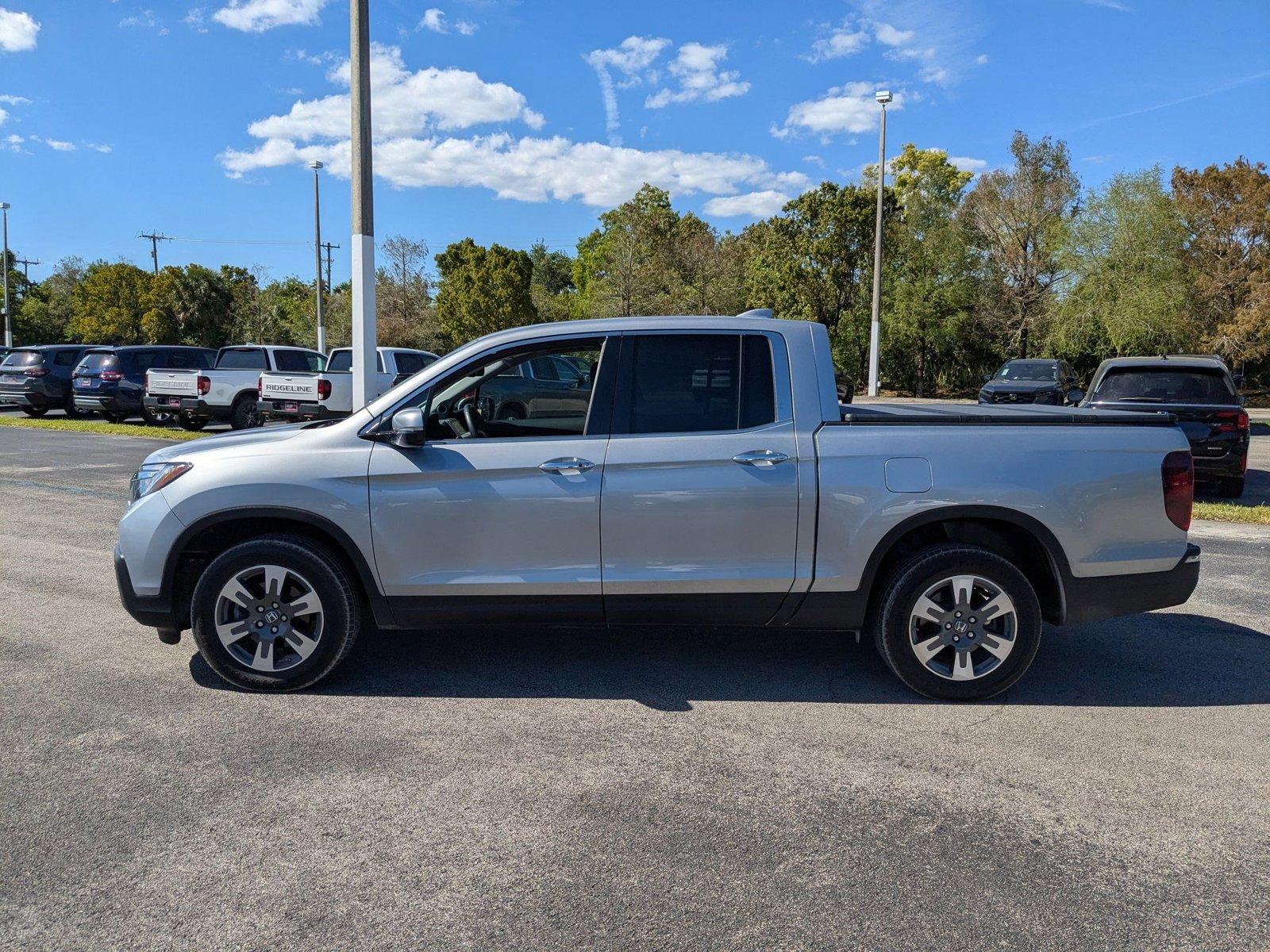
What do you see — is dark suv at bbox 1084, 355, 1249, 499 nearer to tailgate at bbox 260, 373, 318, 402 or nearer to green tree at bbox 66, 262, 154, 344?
tailgate at bbox 260, 373, 318, 402

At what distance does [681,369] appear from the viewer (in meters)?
4.76

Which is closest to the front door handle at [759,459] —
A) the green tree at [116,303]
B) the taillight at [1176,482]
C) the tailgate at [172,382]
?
the taillight at [1176,482]

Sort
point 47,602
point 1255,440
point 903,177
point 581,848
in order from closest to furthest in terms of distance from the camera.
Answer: point 581,848 < point 47,602 < point 1255,440 < point 903,177

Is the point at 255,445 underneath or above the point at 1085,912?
above

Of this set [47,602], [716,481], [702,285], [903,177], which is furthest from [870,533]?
[903,177]

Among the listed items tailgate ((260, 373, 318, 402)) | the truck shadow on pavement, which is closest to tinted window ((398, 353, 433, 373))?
tailgate ((260, 373, 318, 402))

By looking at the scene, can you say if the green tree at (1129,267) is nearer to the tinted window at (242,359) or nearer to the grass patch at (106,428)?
the tinted window at (242,359)

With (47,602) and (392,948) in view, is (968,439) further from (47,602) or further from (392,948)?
(47,602)

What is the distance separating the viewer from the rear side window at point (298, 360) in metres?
20.6

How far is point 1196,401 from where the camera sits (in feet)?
37.9

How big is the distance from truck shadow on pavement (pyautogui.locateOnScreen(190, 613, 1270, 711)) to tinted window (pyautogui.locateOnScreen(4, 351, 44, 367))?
23128 mm

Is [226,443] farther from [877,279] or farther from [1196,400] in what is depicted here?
[877,279]

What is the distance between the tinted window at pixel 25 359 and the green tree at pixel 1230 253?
4060 cm

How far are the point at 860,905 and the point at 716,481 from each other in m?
2.08
